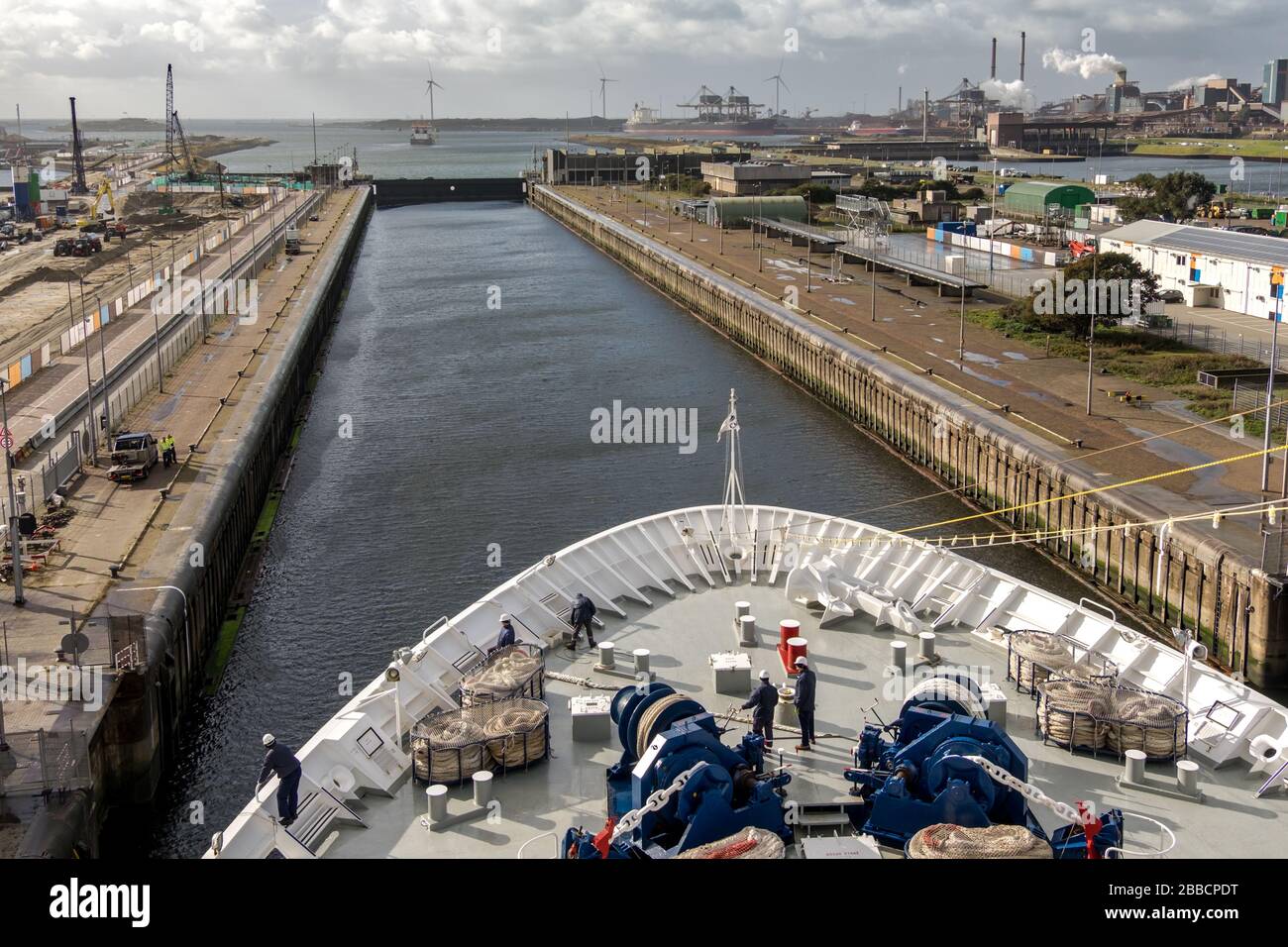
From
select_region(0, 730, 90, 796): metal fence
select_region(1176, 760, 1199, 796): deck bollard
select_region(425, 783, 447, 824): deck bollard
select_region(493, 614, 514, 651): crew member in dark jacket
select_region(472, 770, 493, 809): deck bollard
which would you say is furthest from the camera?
select_region(0, 730, 90, 796): metal fence

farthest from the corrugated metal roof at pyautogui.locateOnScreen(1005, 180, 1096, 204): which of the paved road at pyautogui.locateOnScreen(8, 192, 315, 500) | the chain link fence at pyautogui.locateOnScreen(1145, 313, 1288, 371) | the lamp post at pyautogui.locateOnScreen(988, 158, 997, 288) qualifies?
the paved road at pyautogui.locateOnScreen(8, 192, 315, 500)

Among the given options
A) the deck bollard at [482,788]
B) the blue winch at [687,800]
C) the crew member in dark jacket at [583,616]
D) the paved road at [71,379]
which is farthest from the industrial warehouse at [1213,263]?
the deck bollard at [482,788]

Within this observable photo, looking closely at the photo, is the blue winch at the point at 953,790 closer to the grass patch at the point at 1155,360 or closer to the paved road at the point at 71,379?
the grass patch at the point at 1155,360

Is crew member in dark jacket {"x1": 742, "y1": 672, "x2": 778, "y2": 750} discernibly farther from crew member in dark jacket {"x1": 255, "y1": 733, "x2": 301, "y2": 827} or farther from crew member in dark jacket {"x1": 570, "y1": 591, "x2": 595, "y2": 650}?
crew member in dark jacket {"x1": 255, "y1": 733, "x2": 301, "y2": 827}

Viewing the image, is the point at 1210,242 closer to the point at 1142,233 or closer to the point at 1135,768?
the point at 1142,233

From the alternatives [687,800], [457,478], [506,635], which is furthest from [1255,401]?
[687,800]
